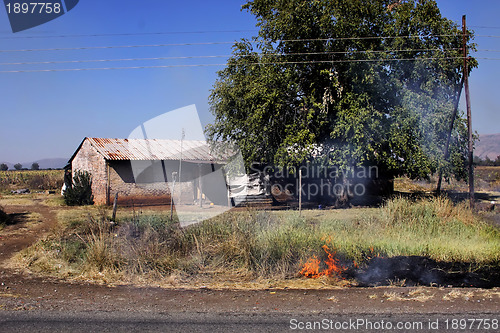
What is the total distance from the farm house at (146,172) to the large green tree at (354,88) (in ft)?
19.4

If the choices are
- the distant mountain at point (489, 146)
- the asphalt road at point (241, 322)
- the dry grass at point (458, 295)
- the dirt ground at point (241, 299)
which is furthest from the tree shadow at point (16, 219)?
the distant mountain at point (489, 146)

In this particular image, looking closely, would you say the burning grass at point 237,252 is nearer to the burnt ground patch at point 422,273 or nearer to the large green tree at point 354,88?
the burnt ground patch at point 422,273

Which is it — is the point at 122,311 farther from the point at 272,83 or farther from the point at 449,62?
the point at 449,62

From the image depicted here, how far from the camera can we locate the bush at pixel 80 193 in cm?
2544

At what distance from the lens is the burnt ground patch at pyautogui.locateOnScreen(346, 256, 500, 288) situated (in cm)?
834

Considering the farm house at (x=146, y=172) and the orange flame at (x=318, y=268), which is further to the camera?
the farm house at (x=146, y=172)

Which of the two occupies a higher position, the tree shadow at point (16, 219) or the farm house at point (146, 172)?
the farm house at point (146, 172)

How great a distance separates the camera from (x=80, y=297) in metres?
7.60

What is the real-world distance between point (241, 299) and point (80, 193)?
20.9 metres

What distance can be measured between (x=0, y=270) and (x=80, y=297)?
11.6ft

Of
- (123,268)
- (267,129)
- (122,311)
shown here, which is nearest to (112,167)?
(267,129)

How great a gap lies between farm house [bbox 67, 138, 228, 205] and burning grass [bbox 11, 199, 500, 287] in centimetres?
1414
